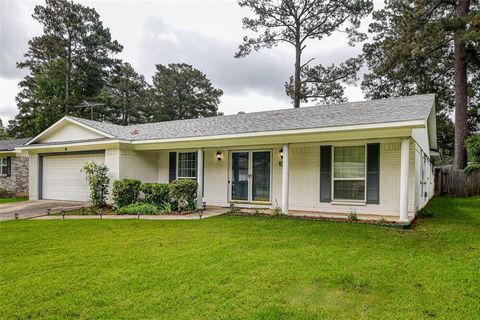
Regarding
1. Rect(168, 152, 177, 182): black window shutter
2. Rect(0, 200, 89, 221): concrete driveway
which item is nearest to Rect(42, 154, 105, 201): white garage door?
Rect(0, 200, 89, 221): concrete driveway

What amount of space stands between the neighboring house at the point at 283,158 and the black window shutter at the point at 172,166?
39mm

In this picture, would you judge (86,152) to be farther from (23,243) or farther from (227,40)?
(227,40)

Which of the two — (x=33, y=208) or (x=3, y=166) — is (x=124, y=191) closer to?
(x=33, y=208)

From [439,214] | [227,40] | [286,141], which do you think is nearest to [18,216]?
[286,141]

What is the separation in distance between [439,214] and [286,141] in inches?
209

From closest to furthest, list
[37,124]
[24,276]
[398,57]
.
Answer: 1. [24,276]
2. [398,57]
3. [37,124]

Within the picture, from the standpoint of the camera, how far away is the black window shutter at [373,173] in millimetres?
8625

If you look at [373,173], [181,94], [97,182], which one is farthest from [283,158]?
[181,94]

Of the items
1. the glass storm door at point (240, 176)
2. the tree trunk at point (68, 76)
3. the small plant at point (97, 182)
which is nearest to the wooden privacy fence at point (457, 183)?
the glass storm door at point (240, 176)

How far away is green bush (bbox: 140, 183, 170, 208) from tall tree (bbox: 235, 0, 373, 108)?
13.2 metres

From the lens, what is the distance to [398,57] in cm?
1816

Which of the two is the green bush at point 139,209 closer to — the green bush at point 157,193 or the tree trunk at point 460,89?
the green bush at point 157,193

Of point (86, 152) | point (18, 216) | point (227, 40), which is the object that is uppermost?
point (227, 40)

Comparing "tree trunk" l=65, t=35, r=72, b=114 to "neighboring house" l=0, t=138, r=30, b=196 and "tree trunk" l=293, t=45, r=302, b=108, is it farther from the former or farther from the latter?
"tree trunk" l=293, t=45, r=302, b=108
